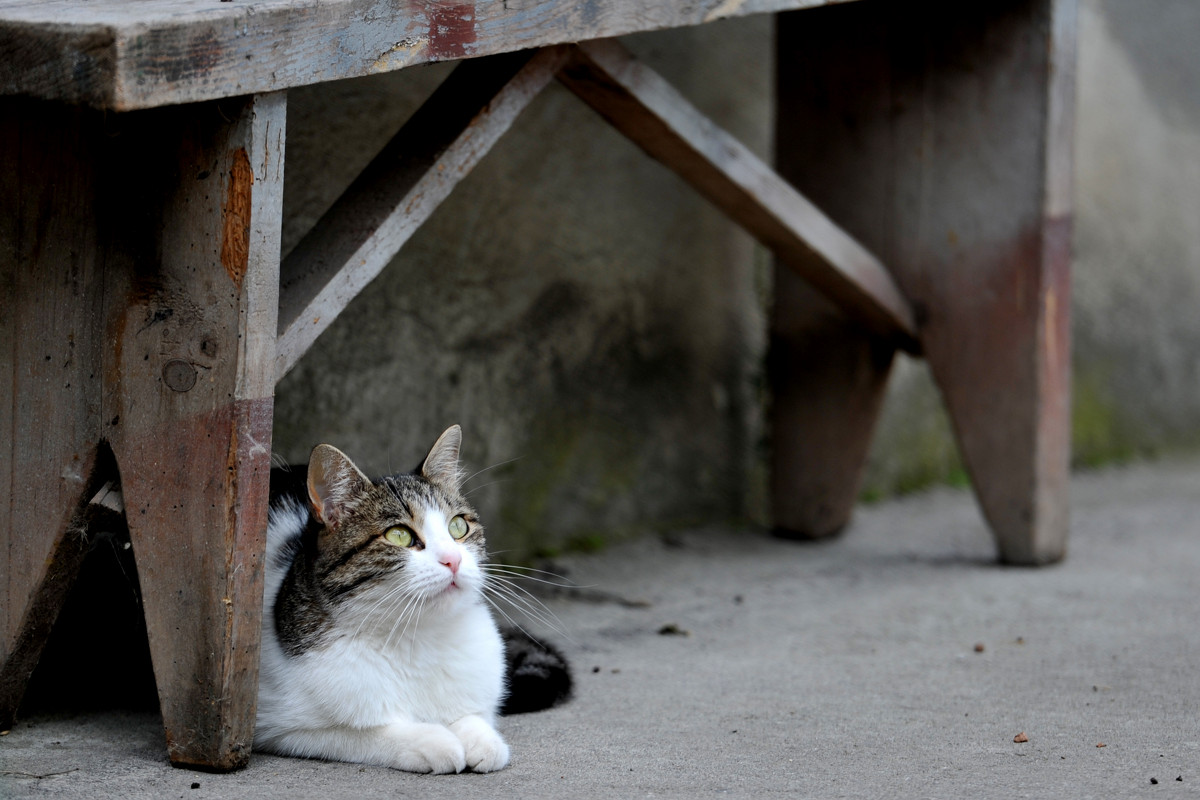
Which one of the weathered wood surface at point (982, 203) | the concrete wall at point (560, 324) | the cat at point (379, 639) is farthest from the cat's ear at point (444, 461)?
the weathered wood surface at point (982, 203)

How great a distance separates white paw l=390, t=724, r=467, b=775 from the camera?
1.97 m

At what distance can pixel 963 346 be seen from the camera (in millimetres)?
3611

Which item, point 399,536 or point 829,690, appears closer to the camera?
point 399,536

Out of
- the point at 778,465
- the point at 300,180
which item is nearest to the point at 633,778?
the point at 300,180

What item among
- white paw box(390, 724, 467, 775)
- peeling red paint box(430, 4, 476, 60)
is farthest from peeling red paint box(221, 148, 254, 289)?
white paw box(390, 724, 467, 775)

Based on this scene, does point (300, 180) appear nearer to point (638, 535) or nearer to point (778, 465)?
point (638, 535)

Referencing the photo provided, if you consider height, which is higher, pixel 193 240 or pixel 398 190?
pixel 398 190

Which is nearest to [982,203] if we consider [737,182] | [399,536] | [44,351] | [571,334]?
[737,182]

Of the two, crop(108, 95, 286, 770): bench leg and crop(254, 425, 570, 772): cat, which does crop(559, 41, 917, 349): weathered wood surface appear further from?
crop(254, 425, 570, 772): cat

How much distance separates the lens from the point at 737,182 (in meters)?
3.03

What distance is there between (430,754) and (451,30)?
1218 millimetres

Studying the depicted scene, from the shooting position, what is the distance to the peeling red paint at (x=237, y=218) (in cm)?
182

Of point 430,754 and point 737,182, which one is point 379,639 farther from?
point 737,182

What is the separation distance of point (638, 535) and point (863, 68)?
1.68 metres
